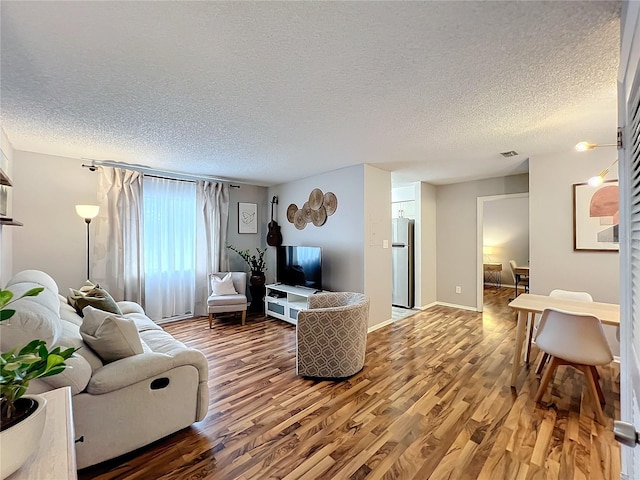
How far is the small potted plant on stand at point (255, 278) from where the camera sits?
Answer: 16.1ft

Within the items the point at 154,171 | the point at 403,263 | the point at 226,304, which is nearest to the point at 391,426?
the point at 226,304

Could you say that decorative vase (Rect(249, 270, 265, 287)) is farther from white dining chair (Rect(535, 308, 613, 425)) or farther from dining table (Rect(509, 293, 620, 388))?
white dining chair (Rect(535, 308, 613, 425))

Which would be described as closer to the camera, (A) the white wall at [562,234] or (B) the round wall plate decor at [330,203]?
(A) the white wall at [562,234]

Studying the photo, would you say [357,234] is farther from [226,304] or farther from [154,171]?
[154,171]

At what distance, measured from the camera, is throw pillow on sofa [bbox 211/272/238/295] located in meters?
4.45

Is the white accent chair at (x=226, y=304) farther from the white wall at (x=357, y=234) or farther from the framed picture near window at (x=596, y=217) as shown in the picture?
the framed picture near window at (x=596, y=217)

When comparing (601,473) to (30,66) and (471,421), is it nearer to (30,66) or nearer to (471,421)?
(471,421)

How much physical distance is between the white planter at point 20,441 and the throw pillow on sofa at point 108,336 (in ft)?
3.05

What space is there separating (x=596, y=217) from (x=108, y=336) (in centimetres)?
467

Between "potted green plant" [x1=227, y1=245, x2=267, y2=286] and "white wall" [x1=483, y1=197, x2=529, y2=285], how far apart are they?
559 cm

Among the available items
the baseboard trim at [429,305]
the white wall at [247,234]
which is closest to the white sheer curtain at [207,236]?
the white wall at [247,234]

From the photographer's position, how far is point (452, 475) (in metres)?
1.57

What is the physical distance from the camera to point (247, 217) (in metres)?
5.36

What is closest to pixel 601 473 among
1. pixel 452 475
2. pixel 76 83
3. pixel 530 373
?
pixel 452 475
